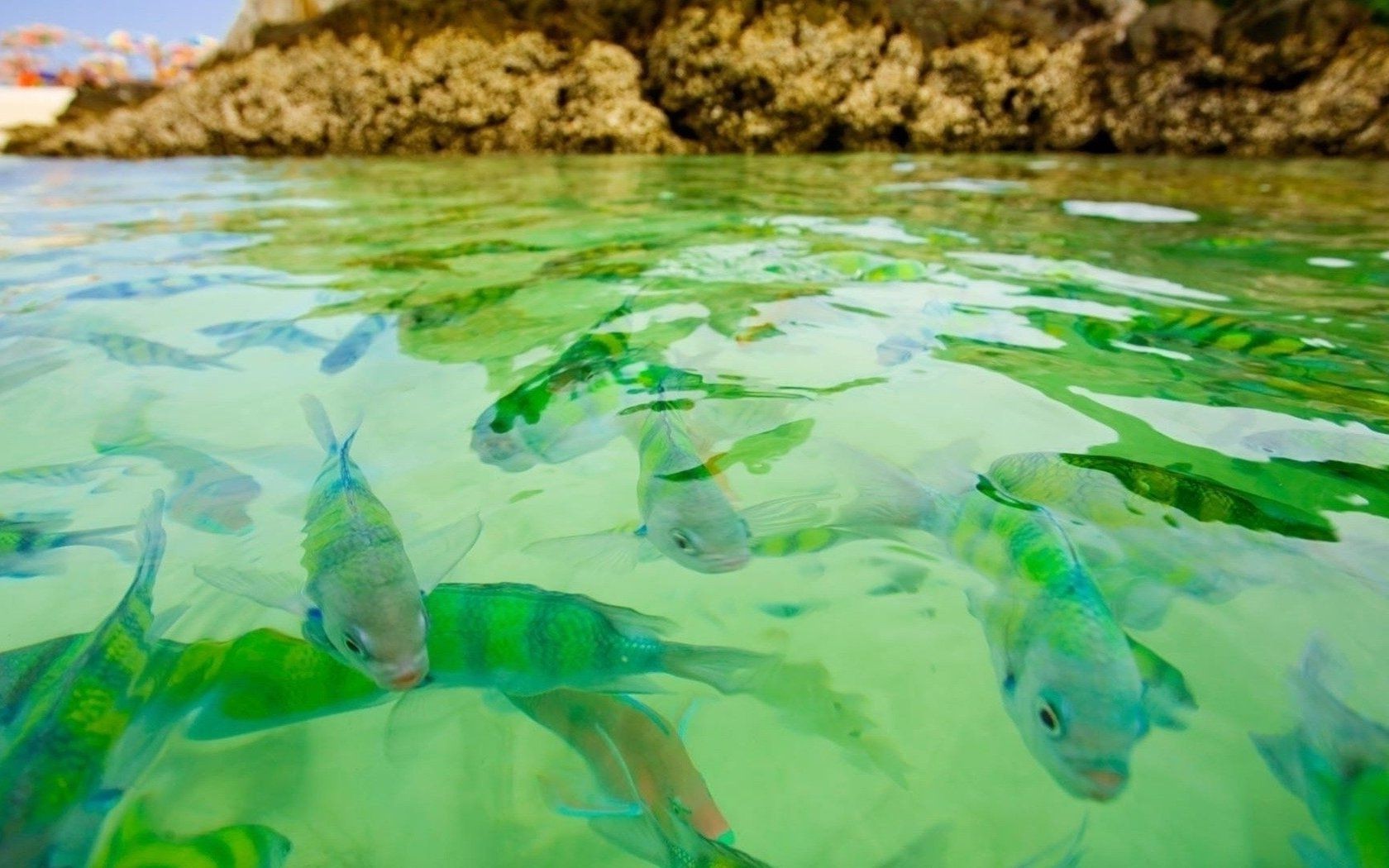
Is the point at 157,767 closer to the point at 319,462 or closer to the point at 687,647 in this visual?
the point at 687,647

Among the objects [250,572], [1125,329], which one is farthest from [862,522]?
[1125,329]

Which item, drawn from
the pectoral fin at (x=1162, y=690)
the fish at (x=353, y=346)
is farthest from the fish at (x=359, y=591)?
the fish at (x=353, y=346)

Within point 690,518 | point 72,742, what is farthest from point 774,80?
point 72,742

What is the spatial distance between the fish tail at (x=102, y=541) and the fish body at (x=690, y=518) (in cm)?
92

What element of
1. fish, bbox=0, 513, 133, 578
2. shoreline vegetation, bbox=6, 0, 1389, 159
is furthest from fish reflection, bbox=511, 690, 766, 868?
shoreline vegetation, bbox=6, 0, 1389, 159

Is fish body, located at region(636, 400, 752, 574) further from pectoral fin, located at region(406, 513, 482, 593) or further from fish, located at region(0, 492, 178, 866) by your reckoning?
fish, located at region(0, 492, 178, 866)

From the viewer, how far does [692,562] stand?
1186 mm

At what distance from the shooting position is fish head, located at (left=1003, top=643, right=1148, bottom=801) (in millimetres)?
764

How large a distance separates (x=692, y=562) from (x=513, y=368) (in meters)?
1.14

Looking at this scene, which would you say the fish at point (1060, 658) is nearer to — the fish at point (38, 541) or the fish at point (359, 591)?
the fish at point (359, 591)

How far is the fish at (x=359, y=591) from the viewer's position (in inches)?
35.6

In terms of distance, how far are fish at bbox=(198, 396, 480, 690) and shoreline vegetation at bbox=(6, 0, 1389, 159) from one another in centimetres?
1059

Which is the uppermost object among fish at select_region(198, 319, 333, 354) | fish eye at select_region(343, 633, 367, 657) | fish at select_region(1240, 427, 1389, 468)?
fish eye at select_region(343, 633, 367, 657)

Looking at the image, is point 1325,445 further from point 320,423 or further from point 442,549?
point 320,423
